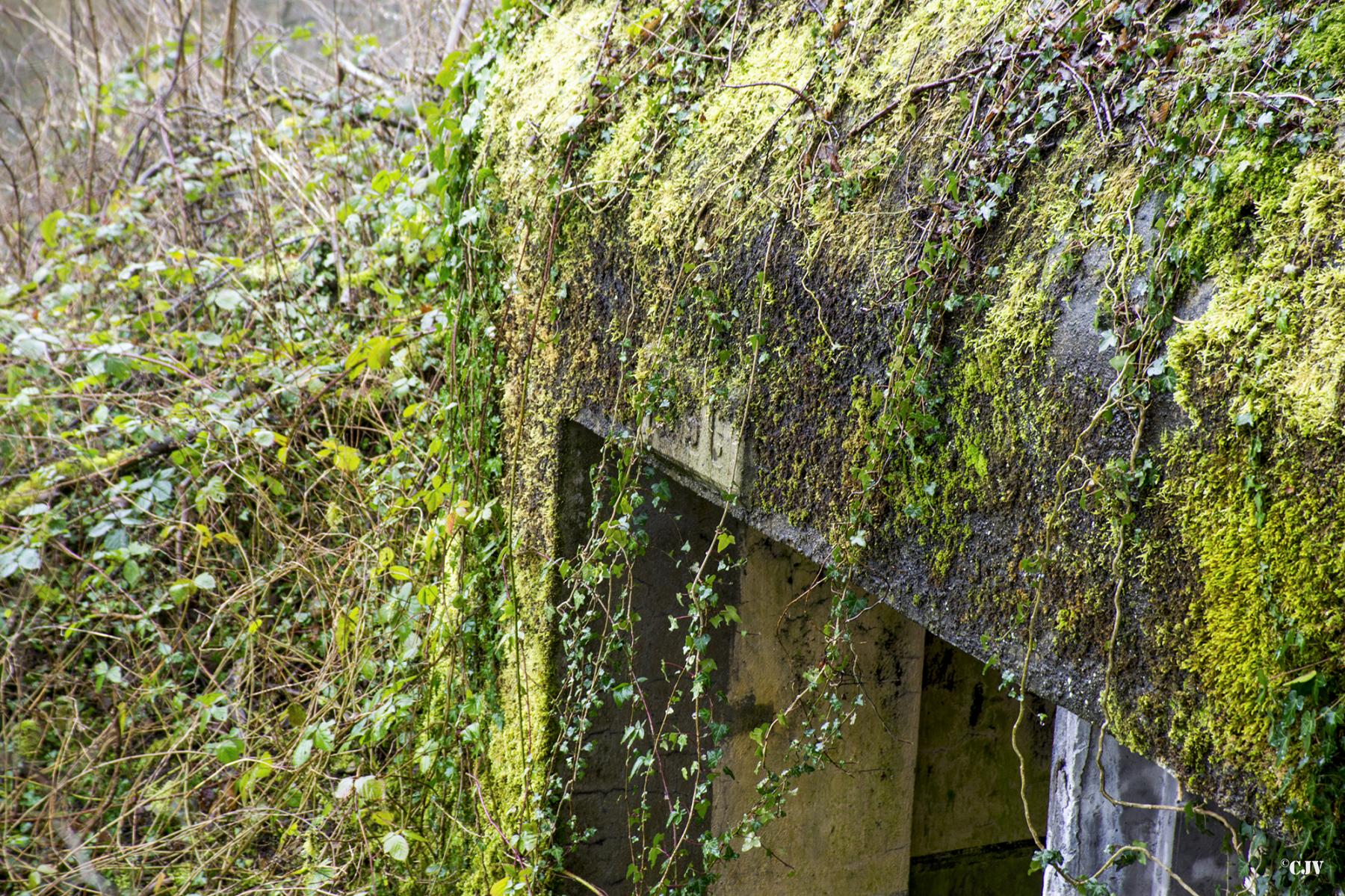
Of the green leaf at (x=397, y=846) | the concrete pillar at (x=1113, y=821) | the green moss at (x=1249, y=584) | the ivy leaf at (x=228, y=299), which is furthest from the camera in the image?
the ivy leaf at (x=228, y=299)

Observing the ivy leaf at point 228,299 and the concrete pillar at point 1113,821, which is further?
the ivy leaf at point 228,299

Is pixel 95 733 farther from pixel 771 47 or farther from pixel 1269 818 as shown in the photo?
pixel 1269 818

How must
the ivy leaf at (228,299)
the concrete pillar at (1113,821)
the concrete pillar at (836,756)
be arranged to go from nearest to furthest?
1. the concrete pillar at (1113,821)
2. the concrete pillar at (836,756)
3. the ivy leaf at (228,299)

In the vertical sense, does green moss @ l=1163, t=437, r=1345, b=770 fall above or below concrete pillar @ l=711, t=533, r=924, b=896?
above

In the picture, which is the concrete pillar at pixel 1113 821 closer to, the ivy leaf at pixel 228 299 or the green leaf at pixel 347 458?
the green leaf at pixel 347 458

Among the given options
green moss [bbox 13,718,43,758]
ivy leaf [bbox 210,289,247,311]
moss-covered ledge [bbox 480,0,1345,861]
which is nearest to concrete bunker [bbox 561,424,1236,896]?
moss-covered ledge [bbox 480,0,1345,861]

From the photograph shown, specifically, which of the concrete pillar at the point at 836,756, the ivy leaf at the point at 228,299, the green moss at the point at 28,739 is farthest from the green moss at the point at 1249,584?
the green moss at the point at 28,739

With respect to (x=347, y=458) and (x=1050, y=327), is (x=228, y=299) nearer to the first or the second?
(x=347, y=458)

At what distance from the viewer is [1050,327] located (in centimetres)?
145

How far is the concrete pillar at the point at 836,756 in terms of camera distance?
3.26m

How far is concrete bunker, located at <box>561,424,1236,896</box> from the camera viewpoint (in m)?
1.98

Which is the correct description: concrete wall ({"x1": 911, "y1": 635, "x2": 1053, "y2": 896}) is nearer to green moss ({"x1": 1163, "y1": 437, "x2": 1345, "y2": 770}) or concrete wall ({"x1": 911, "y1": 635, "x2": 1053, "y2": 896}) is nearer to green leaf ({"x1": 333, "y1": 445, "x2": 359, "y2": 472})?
green leaf ({"x1": 333, "y1": 445, "x2": 359, "y2": 472})

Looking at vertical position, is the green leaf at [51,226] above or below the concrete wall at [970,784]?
above

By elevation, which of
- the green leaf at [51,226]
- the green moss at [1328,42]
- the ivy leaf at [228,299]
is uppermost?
the green leaf at [51,226]
